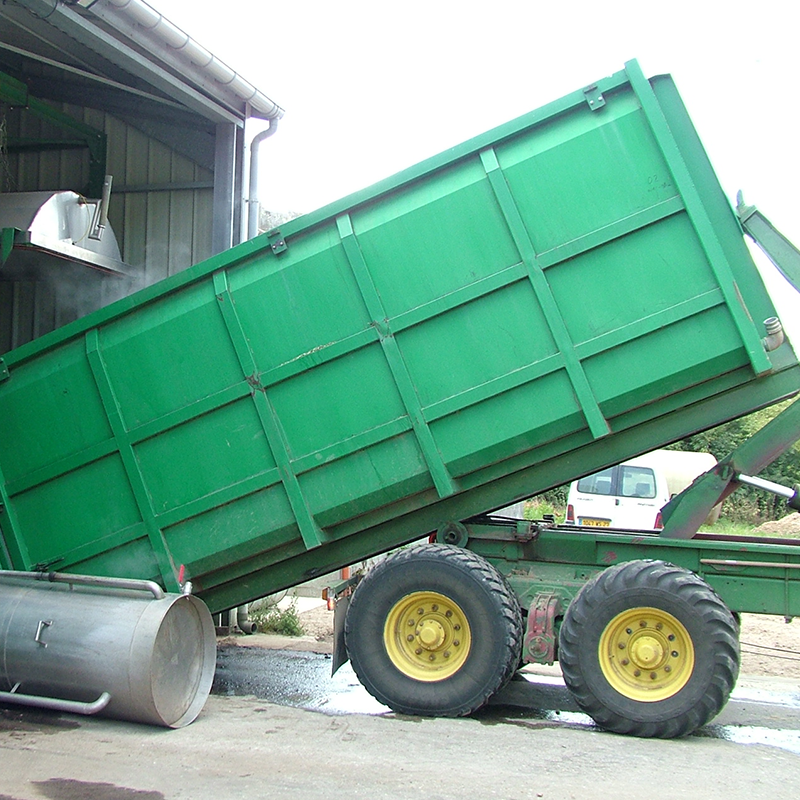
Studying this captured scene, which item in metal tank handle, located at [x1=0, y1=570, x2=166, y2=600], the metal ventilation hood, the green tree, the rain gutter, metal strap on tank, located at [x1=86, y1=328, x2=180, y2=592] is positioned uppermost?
the rain gutter

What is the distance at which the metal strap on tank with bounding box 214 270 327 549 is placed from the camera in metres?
5.69

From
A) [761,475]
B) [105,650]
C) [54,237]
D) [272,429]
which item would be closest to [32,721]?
[105,650]

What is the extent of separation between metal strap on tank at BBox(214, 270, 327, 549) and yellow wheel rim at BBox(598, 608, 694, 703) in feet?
6.12

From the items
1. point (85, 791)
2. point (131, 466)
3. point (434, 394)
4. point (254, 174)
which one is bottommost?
point (85, 791)

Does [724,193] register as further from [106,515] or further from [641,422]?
[106,515]

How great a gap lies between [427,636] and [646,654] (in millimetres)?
1305

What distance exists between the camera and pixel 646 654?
5.18 metres

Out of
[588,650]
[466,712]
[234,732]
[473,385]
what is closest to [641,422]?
[473,385]

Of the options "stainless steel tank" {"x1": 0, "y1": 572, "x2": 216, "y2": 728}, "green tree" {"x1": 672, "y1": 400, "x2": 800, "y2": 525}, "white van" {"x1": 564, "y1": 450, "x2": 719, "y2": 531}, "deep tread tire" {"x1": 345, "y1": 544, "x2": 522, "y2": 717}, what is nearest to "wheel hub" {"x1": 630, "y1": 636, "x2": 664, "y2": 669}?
"deep tread tire" {"x1": 345, "y1": 544, "x2": 522, "y2": 717}

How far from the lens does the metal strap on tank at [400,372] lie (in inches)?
215

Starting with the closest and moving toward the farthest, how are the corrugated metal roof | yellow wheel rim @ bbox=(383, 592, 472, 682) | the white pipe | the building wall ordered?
yellow wheel rim @ bbox=(383, 592, 472, 682)
the corrugated metal roof
the white pipe
the building wall

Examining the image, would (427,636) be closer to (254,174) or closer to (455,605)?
(455,605)

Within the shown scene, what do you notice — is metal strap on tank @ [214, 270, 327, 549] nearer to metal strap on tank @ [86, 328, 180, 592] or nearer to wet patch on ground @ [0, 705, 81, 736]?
metal strap on tank @ [86, 328, 180, 592]

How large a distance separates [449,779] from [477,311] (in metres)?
2.56
